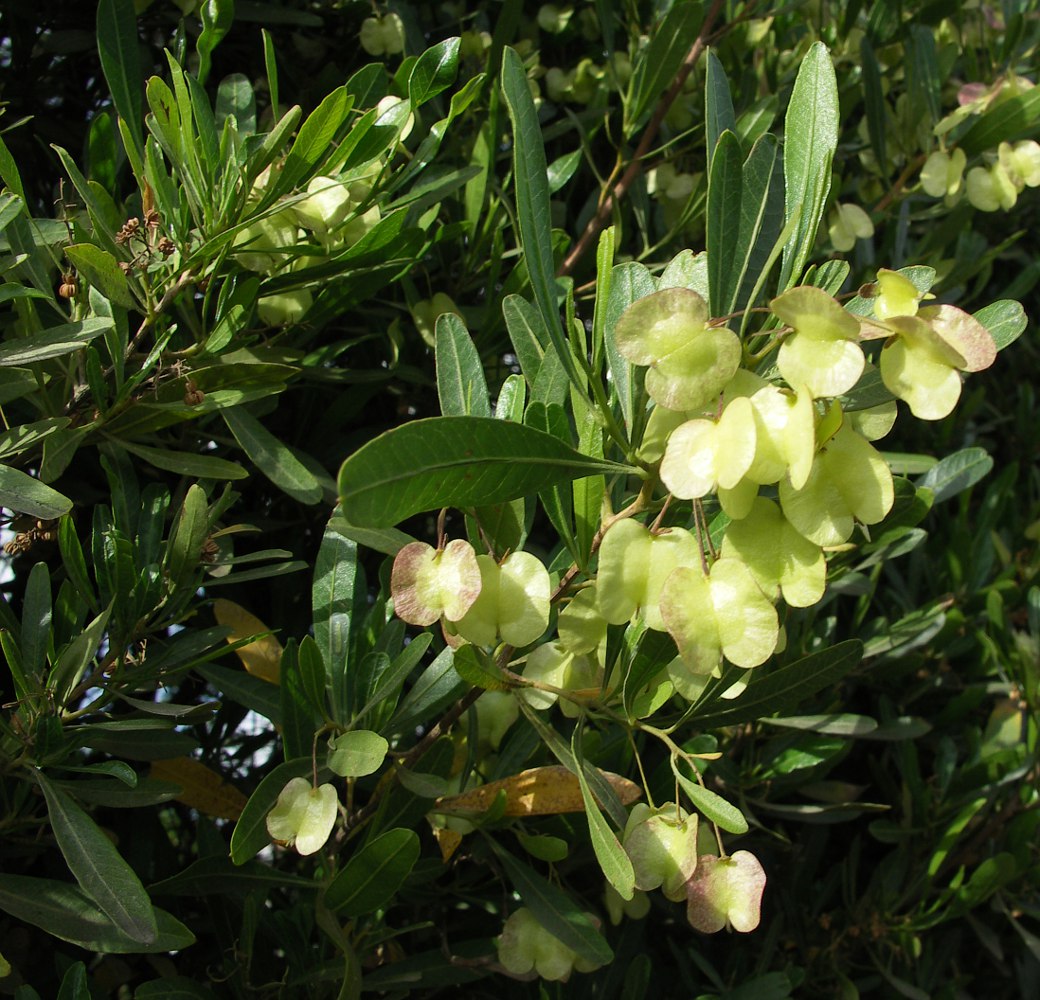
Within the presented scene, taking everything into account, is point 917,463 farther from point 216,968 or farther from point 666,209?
point 216,968

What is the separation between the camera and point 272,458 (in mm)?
1030

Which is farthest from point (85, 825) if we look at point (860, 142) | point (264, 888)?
point (860, 142)

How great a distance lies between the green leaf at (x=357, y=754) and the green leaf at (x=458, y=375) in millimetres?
279

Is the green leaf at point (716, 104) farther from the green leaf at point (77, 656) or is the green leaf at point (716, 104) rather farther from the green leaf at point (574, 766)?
the green leaf at point (77, 656)

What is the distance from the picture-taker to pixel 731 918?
0.85 m

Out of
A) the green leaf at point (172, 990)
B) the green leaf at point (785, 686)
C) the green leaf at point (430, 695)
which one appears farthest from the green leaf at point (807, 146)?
the green leaf at point (172, 990)

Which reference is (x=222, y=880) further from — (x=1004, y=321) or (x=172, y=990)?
(x=1004, y=321)

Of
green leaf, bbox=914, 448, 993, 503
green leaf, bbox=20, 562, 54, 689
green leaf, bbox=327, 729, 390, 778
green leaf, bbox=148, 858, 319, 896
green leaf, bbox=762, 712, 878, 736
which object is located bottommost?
green leaf, bbox=762, 712, 878, 736

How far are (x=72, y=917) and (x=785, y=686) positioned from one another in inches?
25.9

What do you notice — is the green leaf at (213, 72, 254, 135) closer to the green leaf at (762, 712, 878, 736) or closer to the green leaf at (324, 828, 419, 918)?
the green leaf at (324, 828, 419, 918)

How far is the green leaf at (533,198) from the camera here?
769 millimetres

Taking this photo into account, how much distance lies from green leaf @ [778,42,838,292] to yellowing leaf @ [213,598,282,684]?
0.63 m

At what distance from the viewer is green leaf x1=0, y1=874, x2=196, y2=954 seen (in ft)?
3.00

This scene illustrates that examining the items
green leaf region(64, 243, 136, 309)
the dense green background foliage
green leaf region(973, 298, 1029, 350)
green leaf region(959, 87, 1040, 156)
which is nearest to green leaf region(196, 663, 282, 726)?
the dense green background foliage
